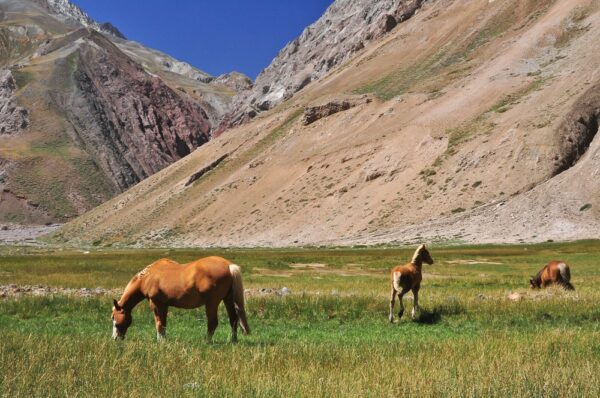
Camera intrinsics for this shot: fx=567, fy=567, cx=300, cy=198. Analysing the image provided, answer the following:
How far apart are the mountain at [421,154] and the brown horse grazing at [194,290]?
70000mm

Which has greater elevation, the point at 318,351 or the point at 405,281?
the point at 405,281

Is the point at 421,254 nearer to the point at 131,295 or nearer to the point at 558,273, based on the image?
the point at 558,273

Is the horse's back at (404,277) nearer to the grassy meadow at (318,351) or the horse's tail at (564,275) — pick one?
the grassy meadow at (318,351)

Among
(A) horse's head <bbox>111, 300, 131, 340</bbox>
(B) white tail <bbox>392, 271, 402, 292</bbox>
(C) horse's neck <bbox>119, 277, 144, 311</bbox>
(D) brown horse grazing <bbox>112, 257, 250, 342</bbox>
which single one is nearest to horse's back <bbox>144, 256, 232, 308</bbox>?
(D) brown horse grazing <bbox>112, 257, 250, 342</bbox>

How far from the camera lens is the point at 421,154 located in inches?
4144

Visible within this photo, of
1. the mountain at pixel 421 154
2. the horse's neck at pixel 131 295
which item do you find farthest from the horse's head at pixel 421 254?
the mountain at pixel 421 154

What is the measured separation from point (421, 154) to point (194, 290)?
95.3 m

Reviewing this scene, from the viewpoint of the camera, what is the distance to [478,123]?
343ft

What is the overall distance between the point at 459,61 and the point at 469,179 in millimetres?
50278

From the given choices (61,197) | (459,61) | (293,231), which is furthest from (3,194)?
(459,61)

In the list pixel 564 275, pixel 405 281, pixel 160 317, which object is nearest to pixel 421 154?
pixel 564 275

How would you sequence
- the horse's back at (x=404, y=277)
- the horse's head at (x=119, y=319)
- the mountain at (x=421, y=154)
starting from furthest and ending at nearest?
the mountain at (x=421, y=154)
the horse's back at (x=404, y=277)
the horse's head at (x=119, y=319)

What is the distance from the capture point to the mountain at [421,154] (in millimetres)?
87500

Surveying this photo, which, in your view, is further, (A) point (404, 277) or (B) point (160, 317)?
(A) point (404, 277)
